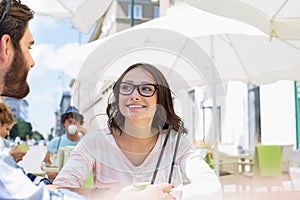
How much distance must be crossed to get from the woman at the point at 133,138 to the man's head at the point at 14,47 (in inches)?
11.0

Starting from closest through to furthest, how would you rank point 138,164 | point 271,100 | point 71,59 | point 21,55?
point 21,55 → point 138,164 → point 71,59 → point 271,100

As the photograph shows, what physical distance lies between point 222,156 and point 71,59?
2136 millimetres

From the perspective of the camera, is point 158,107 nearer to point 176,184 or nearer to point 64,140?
point 176,184

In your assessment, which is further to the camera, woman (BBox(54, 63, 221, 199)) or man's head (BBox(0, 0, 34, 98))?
woman (BBox(54, 63, 221, 199))

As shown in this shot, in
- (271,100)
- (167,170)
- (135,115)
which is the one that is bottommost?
(167,170)

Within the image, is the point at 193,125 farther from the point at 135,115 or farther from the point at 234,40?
the point at 234,40

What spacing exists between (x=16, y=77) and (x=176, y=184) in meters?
0.32

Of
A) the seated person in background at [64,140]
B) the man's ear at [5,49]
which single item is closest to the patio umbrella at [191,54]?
the man's ear at [5,49]

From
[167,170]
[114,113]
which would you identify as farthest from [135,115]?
[167,170]

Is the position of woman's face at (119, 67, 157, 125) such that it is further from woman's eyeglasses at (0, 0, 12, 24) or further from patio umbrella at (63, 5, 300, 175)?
woman's eyeglasses at (0, 0, 12, 24)

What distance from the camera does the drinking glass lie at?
710 mm

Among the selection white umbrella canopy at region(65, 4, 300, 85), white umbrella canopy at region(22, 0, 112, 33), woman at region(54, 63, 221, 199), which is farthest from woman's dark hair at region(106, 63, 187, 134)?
white umbrella canopy at region(65, 4, 300, 85)

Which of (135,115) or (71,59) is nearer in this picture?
(135,115)

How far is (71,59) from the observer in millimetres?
3469
